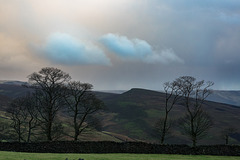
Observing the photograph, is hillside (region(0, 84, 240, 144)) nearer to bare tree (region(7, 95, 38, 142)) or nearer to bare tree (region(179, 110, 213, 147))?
bare tree (region(179, 110, 213, 147))

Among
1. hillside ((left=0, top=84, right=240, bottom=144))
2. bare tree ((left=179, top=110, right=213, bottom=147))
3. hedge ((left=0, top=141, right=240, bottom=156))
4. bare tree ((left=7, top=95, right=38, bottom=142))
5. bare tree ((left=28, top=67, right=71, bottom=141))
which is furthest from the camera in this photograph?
hillside ((left=0, top=84, right=240, bottom=144))

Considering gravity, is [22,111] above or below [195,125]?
above

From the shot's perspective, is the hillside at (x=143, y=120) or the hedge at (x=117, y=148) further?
the hillside at (x=143, y=120)

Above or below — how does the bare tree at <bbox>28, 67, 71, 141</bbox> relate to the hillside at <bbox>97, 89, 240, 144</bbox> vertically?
above

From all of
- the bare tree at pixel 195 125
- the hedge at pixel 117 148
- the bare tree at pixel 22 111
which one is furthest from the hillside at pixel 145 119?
the hedge at pixel 117 148

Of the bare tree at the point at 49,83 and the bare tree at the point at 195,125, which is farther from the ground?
the bare tree at the point at 49,83

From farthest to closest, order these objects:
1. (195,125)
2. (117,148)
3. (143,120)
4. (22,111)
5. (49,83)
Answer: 1. (143,120)
2. (195,125)
3. (22,111)
4. (49,83)
5. (117,148)

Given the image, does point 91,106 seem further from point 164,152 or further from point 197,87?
point 197,87

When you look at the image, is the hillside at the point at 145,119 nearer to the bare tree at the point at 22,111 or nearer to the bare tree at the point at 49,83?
the bare tree at the point at 22,111

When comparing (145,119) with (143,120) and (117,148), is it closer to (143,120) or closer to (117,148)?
(143,120)

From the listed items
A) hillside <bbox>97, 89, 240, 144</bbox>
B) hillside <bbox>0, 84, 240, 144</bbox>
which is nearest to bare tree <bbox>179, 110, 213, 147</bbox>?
hillside <bbox>0, 84, 240, 144</bbox>

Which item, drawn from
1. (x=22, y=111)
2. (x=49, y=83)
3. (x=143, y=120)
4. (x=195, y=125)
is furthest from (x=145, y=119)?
(x=49, y=83)

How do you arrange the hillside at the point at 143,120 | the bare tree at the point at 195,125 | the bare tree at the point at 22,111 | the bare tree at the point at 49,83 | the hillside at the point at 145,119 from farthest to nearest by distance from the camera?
the hillside at the point at 145,119 < the hillside at the point at 143,120 < the bare tree at the point at 22,111 < the bare tree at the point at 195,125 < the bare tree at the point at 49,83

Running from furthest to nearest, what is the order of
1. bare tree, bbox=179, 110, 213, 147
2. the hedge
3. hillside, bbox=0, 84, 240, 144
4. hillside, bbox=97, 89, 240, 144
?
hillside, bbox=97, 89, 240, 144 < hillside, bbox=0, 84, 240, 144 < bare tree, bbox=179, 110, 213, 147 < the hedge
